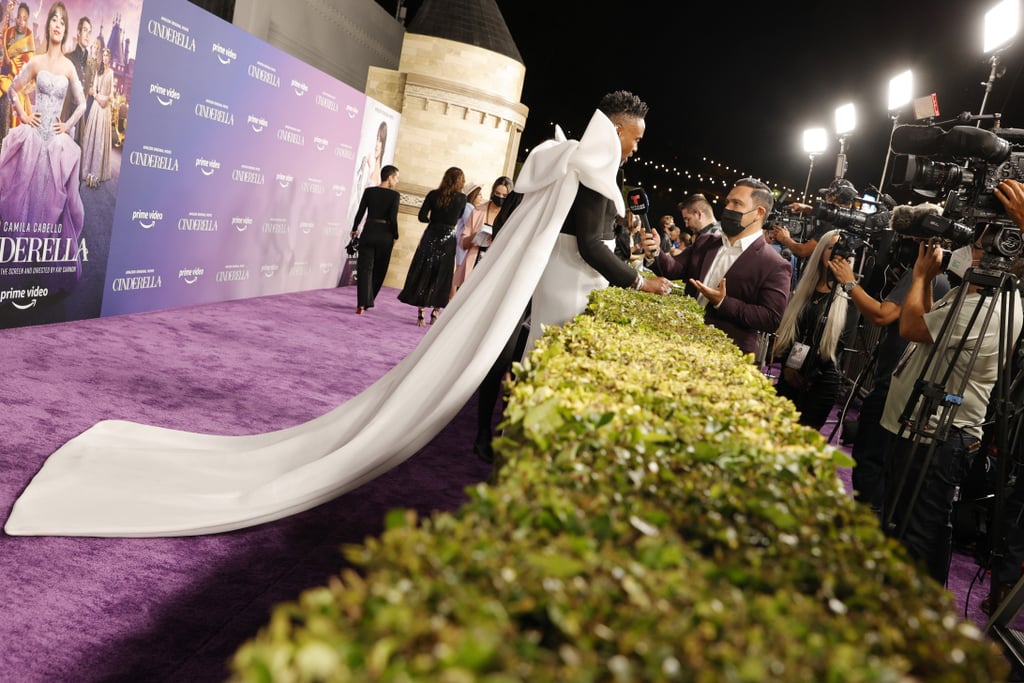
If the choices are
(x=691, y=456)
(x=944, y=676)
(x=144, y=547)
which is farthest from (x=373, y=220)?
(x=944, y=676)

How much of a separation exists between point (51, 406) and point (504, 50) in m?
17.8

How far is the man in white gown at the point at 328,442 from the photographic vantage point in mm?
3801

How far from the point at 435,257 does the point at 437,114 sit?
687 centimetres

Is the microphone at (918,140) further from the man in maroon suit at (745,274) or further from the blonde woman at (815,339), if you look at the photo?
the blonde woman at (815,339)

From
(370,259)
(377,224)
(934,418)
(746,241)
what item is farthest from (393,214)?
(934,418)

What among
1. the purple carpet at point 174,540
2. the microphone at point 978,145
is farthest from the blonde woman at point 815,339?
the purple carpet at point 174,540

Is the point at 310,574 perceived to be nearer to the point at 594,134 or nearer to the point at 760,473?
the point at 760,473

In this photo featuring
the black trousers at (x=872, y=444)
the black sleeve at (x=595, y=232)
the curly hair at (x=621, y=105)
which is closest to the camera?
the black sleeve at (x=595, y=232)

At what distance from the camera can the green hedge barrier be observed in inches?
37.8

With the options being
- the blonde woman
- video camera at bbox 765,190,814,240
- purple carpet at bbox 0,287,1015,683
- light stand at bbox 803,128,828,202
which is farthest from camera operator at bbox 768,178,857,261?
light stand at bbox 803,128,828,202

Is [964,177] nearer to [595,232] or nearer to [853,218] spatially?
[595,232]

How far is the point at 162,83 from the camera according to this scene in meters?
8.14

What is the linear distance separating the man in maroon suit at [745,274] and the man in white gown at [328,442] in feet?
3.38

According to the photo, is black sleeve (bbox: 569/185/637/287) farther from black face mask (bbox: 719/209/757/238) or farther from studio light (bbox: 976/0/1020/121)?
studio light (bbox: 976/0/1020/121)
